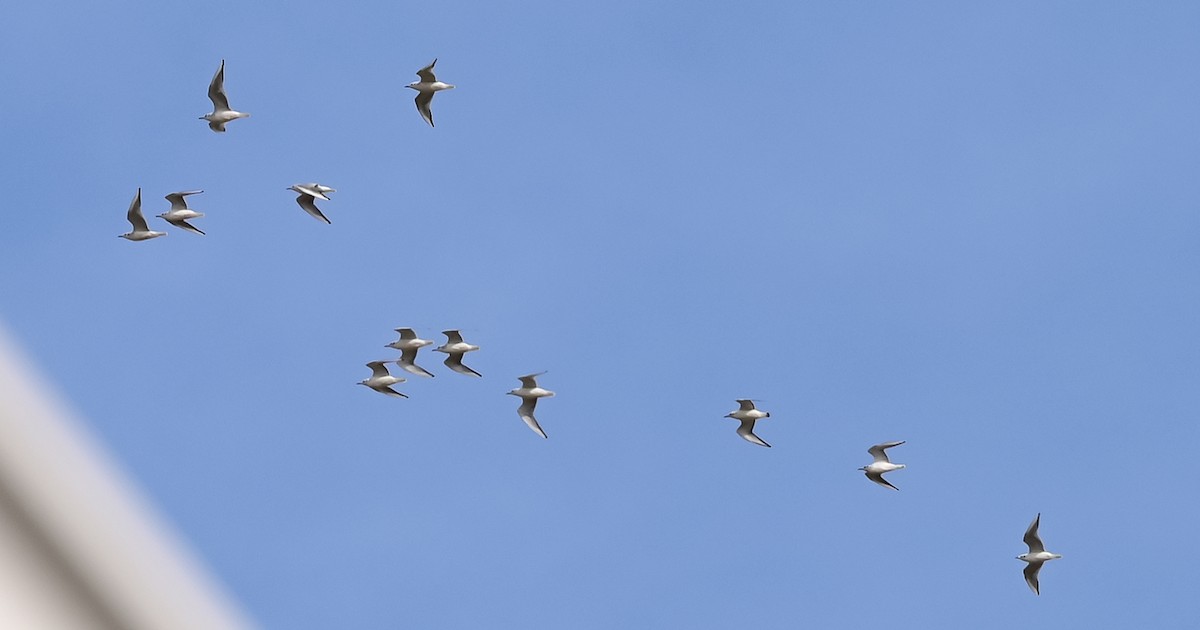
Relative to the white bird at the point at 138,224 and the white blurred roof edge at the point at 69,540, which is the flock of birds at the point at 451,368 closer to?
the white bird at the point at 138,224

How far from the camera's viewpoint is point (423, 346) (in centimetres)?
4944

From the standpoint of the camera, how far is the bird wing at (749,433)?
160ft

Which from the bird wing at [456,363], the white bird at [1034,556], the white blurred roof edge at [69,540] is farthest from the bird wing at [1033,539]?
the white blurred roof edge at [69,540]

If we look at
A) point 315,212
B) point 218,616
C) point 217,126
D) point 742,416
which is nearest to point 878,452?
point 742,416

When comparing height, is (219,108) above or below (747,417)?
above

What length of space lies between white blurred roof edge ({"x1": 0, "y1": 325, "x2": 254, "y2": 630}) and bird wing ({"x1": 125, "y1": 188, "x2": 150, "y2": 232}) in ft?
159

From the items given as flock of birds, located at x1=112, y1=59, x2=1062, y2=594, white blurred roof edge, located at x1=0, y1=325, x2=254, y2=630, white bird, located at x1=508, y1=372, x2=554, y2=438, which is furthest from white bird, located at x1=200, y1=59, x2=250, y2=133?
white blurred roof edge, located at x1=0, y1=325, x2=254, y2=630

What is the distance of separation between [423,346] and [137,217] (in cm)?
878

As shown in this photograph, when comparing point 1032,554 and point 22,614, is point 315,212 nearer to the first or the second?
point 1032,554

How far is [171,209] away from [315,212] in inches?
144

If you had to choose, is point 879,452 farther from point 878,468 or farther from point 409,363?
point 409,363

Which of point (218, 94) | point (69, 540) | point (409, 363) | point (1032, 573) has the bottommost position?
point (69, 540)

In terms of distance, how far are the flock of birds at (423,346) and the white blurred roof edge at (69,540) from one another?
42.7 meters

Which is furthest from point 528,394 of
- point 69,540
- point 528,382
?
point 69,540
